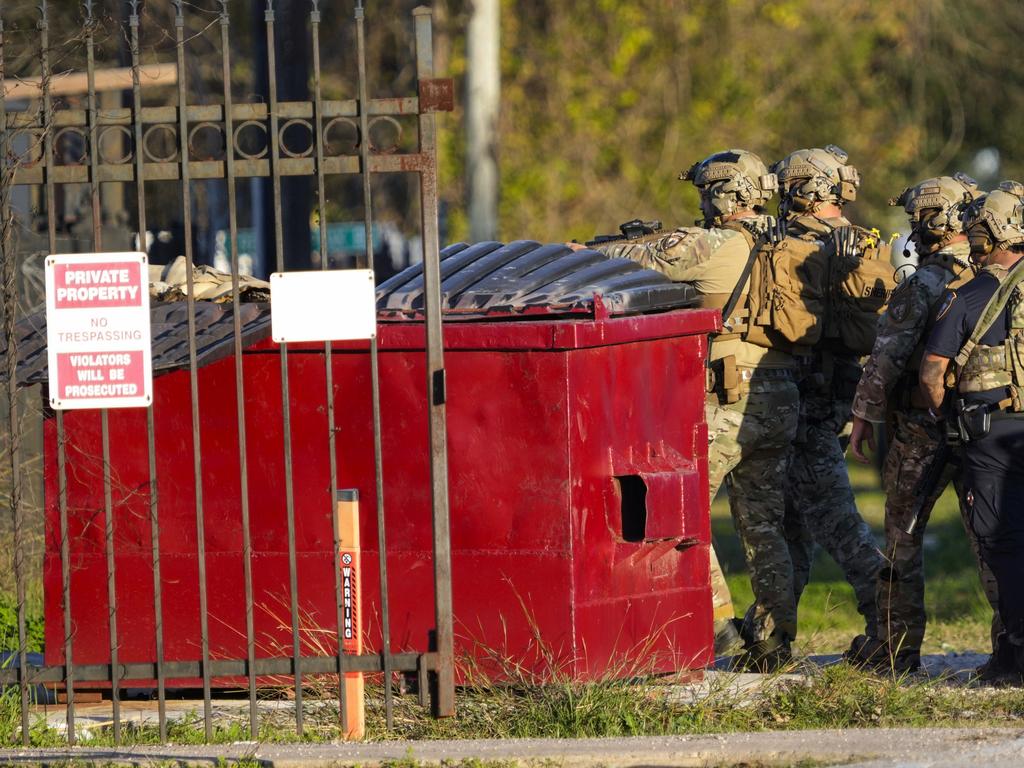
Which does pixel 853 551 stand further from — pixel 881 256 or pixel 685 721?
pixel 685 721

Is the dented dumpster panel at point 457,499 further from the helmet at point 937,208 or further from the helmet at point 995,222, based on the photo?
the helmet at point 937,208

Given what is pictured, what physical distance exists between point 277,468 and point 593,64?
19.3 m

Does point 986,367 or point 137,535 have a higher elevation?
point 986,367

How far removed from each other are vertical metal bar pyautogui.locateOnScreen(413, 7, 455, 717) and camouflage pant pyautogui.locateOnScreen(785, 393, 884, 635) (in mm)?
2306

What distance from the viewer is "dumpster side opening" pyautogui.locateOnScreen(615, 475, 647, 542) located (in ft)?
18.5

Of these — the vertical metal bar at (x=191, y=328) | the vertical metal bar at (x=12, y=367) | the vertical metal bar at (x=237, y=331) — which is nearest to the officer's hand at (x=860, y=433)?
the vertical metal bar at (x=237, y=331)

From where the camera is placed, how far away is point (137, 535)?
5570 millimetres

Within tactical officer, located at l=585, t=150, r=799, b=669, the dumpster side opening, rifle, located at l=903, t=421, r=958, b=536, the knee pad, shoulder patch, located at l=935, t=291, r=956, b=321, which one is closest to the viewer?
the dumpster side opening

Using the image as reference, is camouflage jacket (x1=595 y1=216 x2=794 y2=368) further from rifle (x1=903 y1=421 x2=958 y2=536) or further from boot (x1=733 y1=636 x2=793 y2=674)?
boot (x1=733 y1=636 x2=793 y2=674)

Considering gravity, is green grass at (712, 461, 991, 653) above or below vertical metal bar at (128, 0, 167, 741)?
below

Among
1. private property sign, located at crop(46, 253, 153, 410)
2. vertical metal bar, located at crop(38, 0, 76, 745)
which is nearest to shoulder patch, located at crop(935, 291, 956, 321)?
private property sign, located at crop(46, 253, 153, 410)

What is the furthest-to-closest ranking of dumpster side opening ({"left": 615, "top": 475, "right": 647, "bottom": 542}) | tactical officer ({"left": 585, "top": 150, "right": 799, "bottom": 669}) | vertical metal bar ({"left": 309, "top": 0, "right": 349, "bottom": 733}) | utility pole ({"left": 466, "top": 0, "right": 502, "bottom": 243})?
1. utility pole ({"left": 466, "top": 0, "right": 502, "bottom": 243})
2. tactical officer ({"left": 585, "top": 150, "right": 799, "bottom": 669})
3. dumpster side opening ({"left": 615, "top": 475, "right": 647, "bottom": 542})
4. vertical metal bar ({"left": 309, "top": 0, "right": 349, "bottom": 733})

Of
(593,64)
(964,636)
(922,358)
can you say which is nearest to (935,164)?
(593,64)

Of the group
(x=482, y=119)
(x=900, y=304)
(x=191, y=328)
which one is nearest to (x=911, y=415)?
(x=900, y=304)
